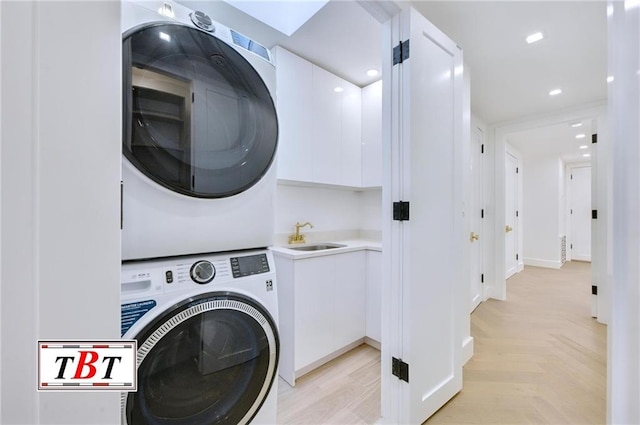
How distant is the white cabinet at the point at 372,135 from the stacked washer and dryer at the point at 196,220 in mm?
1560

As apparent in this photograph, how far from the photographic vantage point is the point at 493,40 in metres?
1.86

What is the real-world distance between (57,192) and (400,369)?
1.46 meters

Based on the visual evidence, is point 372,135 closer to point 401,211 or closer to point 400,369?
point 401,211

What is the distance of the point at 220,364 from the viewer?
94 centimetres

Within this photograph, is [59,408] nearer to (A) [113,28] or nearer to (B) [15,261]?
(B) [15,261]

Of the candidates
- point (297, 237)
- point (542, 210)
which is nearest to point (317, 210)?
point (297, 237)

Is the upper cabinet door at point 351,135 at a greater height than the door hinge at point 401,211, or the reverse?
the upper cabinet door at point 351,135

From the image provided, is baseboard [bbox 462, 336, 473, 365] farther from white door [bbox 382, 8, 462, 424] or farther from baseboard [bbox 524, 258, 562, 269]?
baseboard [bbox 524, 258, 562, 269]

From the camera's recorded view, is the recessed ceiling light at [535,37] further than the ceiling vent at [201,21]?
Yes

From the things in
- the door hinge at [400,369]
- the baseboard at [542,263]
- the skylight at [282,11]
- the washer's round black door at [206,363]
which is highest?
the skylight at [282,11]

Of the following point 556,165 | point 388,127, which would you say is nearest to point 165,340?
point 388,127

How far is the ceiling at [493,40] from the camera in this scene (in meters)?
1.59

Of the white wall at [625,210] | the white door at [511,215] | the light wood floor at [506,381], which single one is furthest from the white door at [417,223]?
the white door at [511,215]

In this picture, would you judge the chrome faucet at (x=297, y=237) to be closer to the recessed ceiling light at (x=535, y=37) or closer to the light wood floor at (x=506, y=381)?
the light wood floor at (x=506, y=381)
